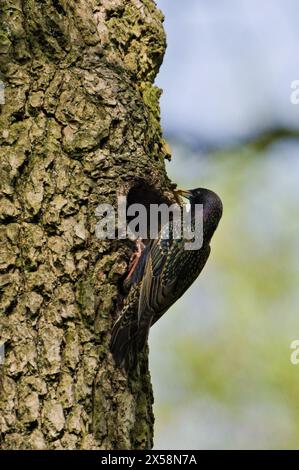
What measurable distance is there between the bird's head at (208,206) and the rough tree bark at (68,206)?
612mm

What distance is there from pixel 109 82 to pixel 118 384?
1.61 metres

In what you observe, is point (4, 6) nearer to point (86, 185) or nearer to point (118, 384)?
point (86, 185)

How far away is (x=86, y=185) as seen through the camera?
4258 millimetres

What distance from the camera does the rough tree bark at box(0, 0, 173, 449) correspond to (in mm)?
3719

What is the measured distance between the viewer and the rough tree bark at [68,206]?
3.72m

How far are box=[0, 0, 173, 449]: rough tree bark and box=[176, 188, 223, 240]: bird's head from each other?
0.61m

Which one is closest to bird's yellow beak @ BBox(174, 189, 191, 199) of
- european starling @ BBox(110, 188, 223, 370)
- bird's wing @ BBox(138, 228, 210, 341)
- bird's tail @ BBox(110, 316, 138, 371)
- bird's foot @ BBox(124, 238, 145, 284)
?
european starling @ BBox(110, 188, 223, 370)

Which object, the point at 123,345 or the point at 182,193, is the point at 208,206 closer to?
the point at 182,193

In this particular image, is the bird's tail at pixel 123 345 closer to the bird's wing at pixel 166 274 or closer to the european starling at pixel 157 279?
the european starling at pixel 157 279

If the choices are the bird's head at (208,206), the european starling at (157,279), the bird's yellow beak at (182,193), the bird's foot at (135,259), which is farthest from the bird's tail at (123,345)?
the bird's head at (208,206)

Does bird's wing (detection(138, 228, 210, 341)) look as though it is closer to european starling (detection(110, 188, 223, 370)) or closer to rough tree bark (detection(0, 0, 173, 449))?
european starling (detection(110, 188, 223, 370))

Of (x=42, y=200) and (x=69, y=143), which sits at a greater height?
(x=69, y=143)

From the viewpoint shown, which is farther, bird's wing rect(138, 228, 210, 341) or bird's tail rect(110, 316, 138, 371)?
bird's wing rect(138, 228, 210, 341)
